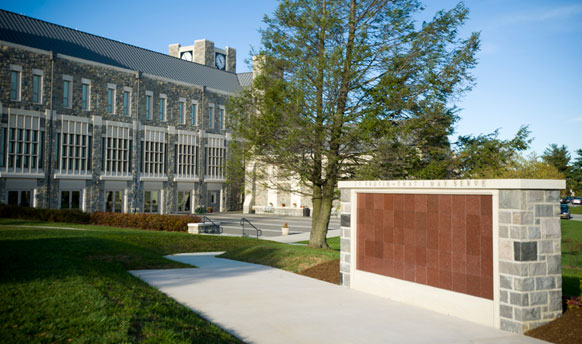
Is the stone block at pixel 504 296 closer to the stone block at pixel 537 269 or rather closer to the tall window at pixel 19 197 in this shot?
the stone block at pixel 537 269

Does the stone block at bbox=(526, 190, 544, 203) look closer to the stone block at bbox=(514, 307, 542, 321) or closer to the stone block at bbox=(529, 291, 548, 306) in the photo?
the stone block at bbox=(529, 291, 548, 306)

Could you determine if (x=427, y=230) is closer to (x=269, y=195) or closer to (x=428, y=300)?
(x=428, y=300)

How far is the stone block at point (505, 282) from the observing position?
6.47 meters

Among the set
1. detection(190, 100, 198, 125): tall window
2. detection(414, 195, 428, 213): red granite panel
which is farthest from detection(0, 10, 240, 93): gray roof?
detection(414, 195, 428, 213): red granite panel

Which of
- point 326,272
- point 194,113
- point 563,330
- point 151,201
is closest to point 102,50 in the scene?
point 194,113

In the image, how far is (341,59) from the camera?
13.0m

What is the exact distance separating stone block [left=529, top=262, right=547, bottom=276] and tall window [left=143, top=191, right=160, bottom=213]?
121 ft

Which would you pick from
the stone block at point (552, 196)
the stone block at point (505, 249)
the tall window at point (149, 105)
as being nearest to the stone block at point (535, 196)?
the stone block at point (552, 196)

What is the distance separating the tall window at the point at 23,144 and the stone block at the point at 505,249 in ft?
107

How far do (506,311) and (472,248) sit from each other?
1004 millimetres

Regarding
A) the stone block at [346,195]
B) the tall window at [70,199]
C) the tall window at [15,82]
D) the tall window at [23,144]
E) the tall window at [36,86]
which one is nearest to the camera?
the stone block at [346,195]

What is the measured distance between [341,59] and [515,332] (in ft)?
28.7

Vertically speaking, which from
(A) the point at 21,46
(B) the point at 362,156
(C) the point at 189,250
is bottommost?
(C) the point at 189,250

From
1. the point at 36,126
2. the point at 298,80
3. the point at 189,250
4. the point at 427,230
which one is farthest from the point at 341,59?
the point at 36,126
